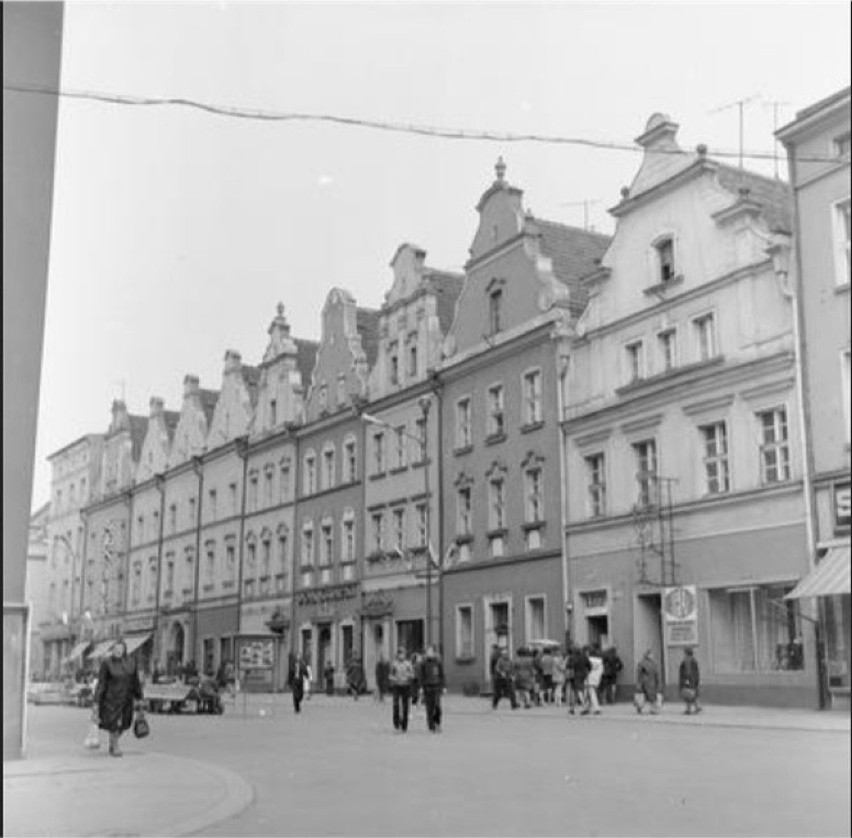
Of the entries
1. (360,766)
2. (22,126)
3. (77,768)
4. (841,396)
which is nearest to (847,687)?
(841,396)

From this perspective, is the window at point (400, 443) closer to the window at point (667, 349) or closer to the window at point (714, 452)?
the window at point (667, 349)

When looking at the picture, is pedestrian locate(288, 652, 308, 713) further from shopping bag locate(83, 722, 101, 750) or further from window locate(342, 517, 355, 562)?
shopping bag locate(83, 722, 101, 750)

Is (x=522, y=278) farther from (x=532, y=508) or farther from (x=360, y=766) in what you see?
(x=360, y=766)

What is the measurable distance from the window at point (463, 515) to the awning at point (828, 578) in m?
1.05

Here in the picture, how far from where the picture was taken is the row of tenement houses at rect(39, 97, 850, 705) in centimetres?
124

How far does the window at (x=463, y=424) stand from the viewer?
2412 mm

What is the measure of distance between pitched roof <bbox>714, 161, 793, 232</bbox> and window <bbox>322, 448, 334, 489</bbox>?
3.91ft

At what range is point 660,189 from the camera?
155 cm

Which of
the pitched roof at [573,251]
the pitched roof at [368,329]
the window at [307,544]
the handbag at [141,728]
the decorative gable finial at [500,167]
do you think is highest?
the decorative gable finial at [500,167]

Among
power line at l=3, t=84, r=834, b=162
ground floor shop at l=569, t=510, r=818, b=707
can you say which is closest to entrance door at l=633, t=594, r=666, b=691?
ground floor shop at l=569, t=510, r=818, b=707

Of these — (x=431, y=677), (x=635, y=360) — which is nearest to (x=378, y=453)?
(x=431, y=677)

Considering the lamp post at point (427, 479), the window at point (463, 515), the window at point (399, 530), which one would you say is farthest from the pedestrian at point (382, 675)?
the window at point (463, 515)

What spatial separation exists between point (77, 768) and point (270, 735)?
1.20 metres

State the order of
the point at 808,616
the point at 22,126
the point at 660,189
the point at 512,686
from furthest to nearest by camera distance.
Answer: the point at 512,686
the point at 22,126
the point at 660,189
the point at 808,616
